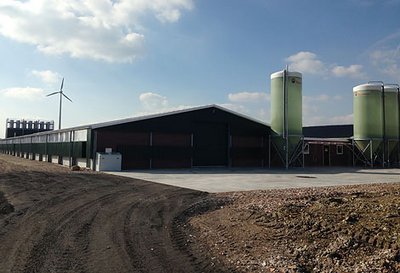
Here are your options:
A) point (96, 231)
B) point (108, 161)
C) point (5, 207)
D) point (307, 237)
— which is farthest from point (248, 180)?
point (307, 237)

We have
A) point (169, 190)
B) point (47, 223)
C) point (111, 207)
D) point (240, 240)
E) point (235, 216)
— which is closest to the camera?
point (240, 240)

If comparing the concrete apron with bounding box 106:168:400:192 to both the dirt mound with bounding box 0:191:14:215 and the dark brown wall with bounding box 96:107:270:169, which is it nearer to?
the dark brown wall with bounding box 96:107:270:169

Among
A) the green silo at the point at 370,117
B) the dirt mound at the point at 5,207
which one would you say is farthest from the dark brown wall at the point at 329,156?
the dirt mound at the point at 5,207

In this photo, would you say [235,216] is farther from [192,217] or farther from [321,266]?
[321,266]

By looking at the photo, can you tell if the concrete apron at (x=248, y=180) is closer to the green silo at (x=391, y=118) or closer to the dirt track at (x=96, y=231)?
the dirt track at (x=96, y=231)

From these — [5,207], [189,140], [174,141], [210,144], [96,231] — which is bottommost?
[96,231]

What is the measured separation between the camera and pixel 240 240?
321 inches

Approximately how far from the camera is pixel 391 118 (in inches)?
1614

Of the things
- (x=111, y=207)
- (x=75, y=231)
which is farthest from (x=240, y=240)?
(x=111, y=207)

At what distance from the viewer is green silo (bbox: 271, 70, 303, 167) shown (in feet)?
127

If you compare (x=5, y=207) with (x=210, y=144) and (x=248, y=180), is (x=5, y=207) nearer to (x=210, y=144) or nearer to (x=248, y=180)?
(x=248, y=180)

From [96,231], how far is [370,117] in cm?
3834

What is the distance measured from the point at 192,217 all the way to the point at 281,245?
369cm

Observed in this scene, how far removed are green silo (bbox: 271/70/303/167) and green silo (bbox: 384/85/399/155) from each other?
10071 mm
